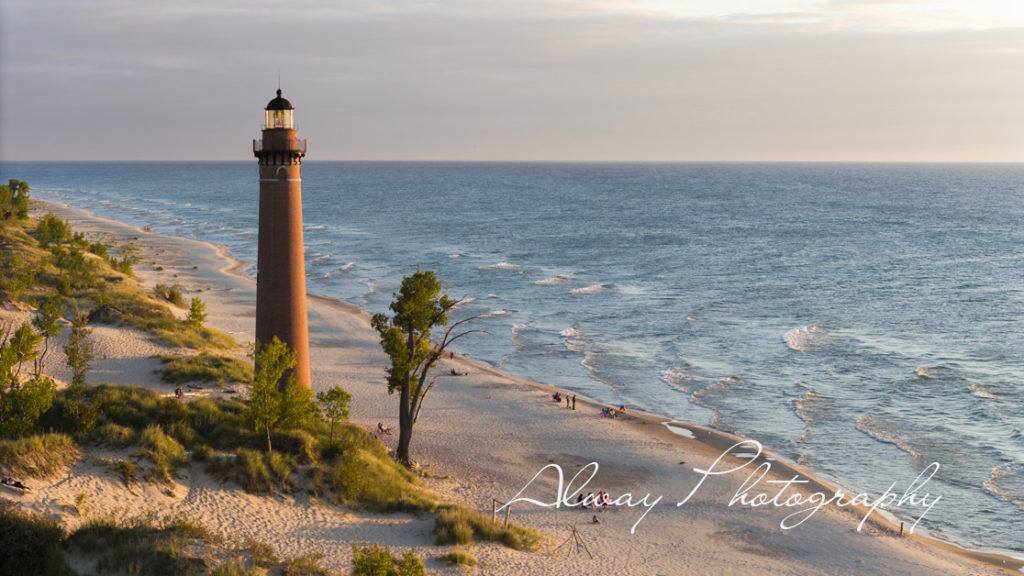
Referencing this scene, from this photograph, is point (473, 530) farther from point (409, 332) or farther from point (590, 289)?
point (590, 289)

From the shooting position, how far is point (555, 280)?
85.3m

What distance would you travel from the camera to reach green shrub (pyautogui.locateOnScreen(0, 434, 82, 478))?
21656 millimetres

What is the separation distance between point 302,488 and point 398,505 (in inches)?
120

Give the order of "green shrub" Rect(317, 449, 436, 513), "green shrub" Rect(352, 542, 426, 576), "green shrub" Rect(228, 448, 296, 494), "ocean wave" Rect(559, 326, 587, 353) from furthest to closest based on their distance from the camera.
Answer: "ocean wave" Rect(559, 326, 587, 353), "green shrub" Rect(317, 449, 436, 513), "green shrub" Rect(228, 448, 296, 494), "green shrub" Rect(352, 542, 426, 576)

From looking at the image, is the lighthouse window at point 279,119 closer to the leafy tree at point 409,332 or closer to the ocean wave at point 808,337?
the leafy tree at point 409,332

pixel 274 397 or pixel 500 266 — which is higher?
pixel 274 397

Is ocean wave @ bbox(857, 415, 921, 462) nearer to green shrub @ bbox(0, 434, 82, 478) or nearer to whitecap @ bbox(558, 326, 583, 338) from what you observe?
whitecap @ bbox(558, 326, 583, 338)

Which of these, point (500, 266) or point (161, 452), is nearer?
point (161, 452)

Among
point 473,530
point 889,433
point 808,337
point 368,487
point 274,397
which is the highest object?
point 274,397

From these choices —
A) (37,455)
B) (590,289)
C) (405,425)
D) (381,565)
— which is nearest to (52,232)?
(590,289)

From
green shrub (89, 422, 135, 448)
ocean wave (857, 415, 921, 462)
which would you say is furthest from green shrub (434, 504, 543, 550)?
ocean wave (857, 415, 921, 462)

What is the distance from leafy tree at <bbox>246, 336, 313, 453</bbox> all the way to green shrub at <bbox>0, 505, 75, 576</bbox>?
762 cm

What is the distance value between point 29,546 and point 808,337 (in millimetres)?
52052

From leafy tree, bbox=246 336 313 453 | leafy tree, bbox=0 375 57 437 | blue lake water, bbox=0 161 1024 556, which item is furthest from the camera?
blue lake water, bbox=0 161 1024 556
